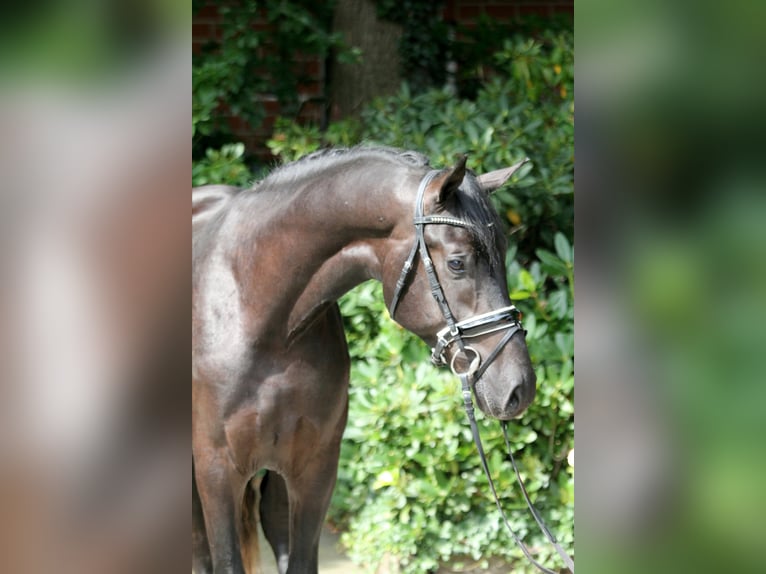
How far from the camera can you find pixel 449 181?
228cm

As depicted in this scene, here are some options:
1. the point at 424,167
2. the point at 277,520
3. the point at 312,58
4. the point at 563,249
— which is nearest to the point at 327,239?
the point at 424,167

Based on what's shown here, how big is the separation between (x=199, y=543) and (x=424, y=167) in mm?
1663

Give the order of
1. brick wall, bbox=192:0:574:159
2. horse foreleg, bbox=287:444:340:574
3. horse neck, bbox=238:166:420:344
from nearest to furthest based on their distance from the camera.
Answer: horse neck, bbox=238:166:420:344
horse foreleg, bbox=287:444:340:574
brick wall, bbox=192:0:574:159

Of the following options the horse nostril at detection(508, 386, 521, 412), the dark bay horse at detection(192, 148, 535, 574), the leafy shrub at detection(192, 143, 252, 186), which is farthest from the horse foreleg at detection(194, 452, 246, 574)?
the leafy shrub at detection(192, 143, 252, 186)

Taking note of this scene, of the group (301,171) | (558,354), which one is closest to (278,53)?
(558,354)

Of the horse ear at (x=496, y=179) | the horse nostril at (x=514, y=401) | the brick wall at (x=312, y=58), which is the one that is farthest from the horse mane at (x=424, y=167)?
the brick wall at (x=312, y=58)

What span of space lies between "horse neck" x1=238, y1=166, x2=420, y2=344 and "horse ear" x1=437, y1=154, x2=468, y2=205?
0.33 ft

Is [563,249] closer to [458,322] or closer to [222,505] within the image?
[458,322]

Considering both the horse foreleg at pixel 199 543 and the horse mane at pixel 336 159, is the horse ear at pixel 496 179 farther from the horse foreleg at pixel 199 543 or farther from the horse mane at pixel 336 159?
the horse foreleg at pixel 199 543

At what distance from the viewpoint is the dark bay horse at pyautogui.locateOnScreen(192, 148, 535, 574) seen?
7.60 ft

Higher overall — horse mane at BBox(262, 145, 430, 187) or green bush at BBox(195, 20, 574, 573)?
horse mane at BBox(262, 145, 430, 187)

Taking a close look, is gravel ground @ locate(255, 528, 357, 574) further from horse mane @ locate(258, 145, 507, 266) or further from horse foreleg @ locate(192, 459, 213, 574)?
horse mane @ locate(258, 145, 507, 266)

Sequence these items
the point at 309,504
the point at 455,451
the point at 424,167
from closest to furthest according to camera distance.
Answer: the point at 424,167 → the point at 309,504 → the point at 455,451
